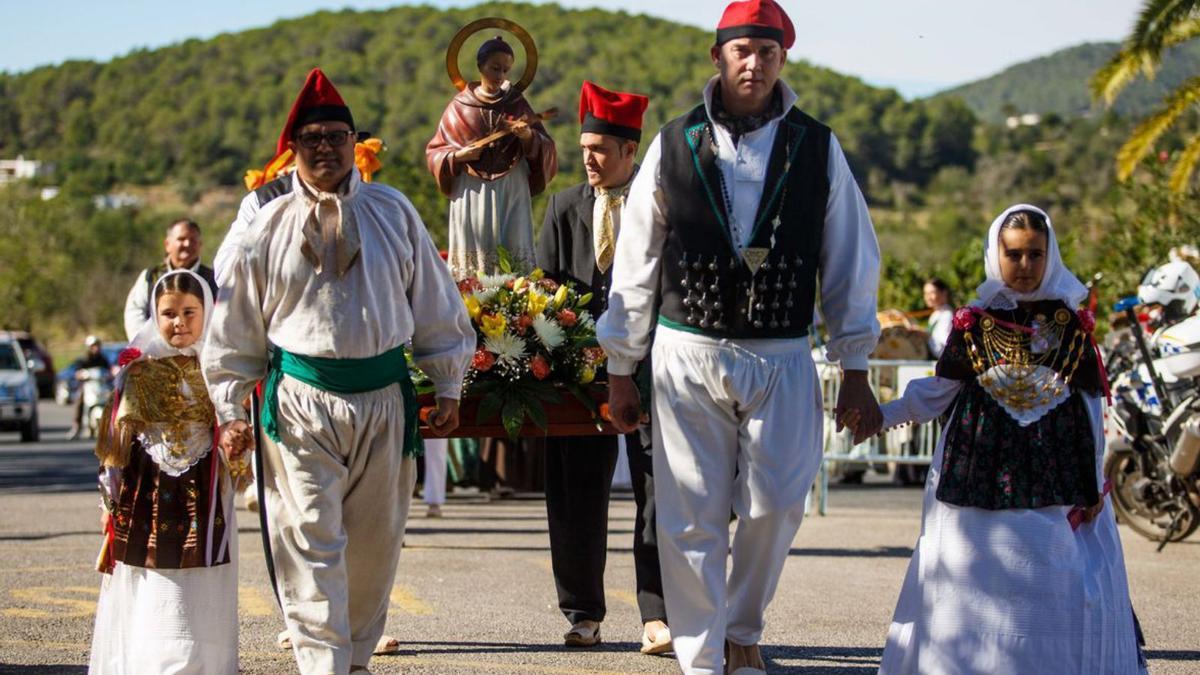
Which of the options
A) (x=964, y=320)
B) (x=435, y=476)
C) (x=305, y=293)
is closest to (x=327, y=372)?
(x=305, y=293)

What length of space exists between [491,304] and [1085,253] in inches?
1477

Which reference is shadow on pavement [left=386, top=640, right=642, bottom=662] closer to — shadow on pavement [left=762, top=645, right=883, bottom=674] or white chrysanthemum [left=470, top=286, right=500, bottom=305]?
shadow on pavement [left=762, top=645, right=883, bottom=674]

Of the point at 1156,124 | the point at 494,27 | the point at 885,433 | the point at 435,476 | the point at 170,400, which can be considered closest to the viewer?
the point at 170,400

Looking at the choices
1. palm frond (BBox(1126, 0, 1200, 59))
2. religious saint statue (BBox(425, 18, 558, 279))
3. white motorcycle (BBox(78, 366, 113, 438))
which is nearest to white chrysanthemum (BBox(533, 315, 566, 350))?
religious saint statue (BBox(425, 18, 558, 279))

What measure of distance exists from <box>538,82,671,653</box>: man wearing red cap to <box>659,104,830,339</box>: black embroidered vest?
1.53 metres

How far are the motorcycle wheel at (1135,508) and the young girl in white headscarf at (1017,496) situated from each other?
20.9ft

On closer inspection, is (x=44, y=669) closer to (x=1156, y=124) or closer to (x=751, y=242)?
(x=751, y=242)

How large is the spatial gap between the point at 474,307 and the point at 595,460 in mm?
897

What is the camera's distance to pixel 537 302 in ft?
26.3

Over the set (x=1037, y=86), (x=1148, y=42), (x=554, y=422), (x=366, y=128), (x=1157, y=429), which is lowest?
(x=1157, y=429)

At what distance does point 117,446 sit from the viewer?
6.98 metres

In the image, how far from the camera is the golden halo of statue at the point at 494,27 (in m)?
8.34

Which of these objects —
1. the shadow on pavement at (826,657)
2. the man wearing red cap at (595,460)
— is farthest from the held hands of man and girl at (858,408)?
the man wearing red cap at (595,460)

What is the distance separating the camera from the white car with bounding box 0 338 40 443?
31750 millimetres
